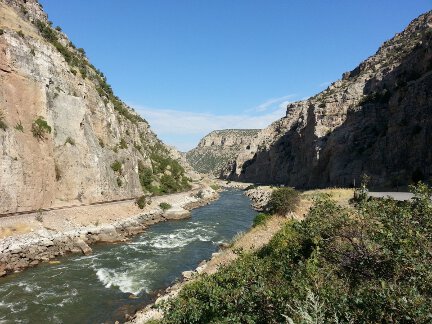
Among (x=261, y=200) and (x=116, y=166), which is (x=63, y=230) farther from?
(x=261, y=200)

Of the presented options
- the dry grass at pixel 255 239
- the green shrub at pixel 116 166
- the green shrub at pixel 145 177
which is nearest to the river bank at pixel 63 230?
the green shrub at pixel 116 166

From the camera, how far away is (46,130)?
38.6 m

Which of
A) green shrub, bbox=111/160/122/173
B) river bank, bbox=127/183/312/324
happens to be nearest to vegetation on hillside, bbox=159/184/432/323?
river bank, bbox=127/183/312/324

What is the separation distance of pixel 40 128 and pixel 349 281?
38.2 metres

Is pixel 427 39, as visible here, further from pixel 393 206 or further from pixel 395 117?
pixel 393 206

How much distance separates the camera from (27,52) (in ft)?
128

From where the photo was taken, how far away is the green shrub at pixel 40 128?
37.0 meters

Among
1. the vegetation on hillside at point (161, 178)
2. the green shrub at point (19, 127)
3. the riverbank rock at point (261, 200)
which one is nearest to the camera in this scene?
the green shrub at point (19, 127)

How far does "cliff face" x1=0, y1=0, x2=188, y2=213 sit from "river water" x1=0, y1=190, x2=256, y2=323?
933cm

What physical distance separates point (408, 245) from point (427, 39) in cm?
5820

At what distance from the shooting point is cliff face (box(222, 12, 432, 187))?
147ft

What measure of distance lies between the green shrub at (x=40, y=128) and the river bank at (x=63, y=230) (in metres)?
8.93

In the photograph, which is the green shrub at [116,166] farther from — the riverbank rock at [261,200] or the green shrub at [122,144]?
the riverbank rock at [261,200]

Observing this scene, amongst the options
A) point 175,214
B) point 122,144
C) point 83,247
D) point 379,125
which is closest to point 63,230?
point 83,247
